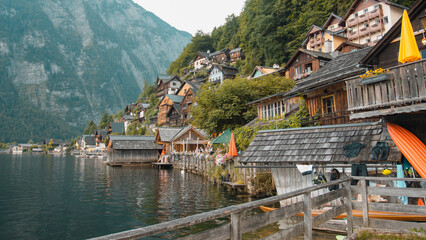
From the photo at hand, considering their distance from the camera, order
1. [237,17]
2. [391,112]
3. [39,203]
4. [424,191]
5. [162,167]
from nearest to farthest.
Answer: [424,191], [391,112], [39,203], [162,167], [237,17]

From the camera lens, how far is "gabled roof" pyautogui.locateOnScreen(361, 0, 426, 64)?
48.1 feet

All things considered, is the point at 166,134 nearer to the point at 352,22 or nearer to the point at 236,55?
the point at 352,22

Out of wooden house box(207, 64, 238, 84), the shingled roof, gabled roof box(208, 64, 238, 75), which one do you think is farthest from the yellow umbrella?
gabled roof box(208, 64, 238, 75)

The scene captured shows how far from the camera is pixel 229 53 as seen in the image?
99562mm

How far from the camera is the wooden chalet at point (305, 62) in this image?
3672cm

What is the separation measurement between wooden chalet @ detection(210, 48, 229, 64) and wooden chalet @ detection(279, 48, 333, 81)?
6034 centimetres

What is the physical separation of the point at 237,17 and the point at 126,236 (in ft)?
403

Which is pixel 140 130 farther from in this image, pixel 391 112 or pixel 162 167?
pixel 391 112

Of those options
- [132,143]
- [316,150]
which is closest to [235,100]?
[316,150]

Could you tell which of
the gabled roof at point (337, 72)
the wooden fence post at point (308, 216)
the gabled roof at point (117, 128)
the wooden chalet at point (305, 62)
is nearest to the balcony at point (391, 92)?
the wooden fence post at point (308, 216)

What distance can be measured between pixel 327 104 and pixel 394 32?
6.17 m

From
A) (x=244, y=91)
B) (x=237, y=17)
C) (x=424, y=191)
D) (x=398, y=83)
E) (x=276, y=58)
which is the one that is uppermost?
(x=237, y=17)

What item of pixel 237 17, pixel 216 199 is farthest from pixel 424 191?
pixel 237 17

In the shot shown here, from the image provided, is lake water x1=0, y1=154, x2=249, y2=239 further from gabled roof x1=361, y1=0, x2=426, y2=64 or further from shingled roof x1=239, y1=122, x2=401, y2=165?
gabled roof x1=361, y1=0, x2=426, y2=64
